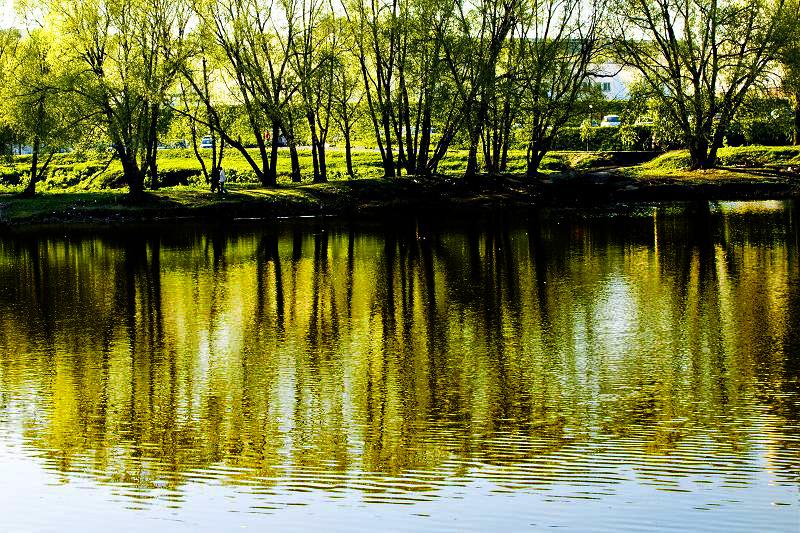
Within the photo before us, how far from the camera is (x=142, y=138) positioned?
180ft

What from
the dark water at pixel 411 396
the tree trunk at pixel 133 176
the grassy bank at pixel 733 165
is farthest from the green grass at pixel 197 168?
the dark water at pixel 411 396

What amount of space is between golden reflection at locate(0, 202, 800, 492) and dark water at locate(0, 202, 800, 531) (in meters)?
0.06

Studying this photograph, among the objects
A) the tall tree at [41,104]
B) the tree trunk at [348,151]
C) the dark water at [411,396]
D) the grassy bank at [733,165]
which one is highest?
the tall tree at [41,104]

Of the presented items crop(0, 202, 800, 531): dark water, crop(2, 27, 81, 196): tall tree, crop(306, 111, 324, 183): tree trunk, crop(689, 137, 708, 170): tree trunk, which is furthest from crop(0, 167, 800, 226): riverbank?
crop(0, 202, 800, 531): dark water

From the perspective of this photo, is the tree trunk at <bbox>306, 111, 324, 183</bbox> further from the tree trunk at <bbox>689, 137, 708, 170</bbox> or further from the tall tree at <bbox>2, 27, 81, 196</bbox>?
the tree trunk at <bbox>689, 137, 708, 170</bbox>

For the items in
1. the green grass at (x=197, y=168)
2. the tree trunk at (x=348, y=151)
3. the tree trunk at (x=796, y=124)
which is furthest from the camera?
the green grass at (x=197, y=168)

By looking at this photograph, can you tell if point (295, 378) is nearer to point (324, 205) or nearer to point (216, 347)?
point (216, 347)

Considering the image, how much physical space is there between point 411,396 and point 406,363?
103 inches

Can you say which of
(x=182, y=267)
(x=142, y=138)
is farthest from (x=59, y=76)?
(x=182, y=267)

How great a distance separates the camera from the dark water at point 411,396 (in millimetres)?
11914

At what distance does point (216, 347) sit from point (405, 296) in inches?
292

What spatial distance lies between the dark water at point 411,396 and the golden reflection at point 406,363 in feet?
0.21

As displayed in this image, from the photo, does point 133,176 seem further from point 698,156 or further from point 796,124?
point 796,124

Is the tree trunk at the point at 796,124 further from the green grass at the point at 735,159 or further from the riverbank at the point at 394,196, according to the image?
the riverbank at the point at 394,196
